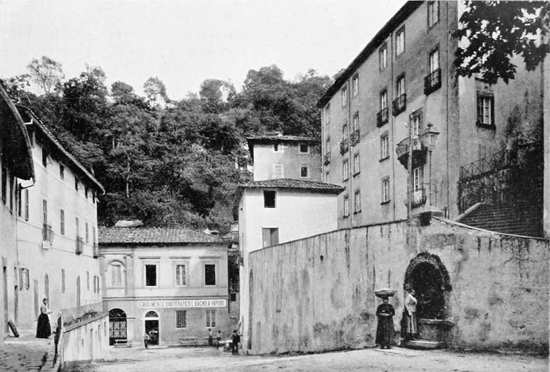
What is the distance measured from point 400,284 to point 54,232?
10.7 m

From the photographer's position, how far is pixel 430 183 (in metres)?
15.6

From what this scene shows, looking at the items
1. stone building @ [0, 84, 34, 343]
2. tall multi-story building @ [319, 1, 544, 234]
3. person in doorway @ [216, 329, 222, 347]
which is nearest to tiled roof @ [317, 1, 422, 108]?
tall multi-story building @ [319, 1, 544, 234]

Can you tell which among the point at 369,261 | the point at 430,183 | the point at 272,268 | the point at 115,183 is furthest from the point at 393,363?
the point at 115,183

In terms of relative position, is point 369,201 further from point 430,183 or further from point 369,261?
point 369,261

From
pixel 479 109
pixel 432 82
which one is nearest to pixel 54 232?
pixel 432 82

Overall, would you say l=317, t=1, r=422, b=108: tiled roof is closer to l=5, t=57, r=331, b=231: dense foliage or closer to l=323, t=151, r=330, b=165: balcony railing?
l=5, t=57, r=331, b=231: dense foliage

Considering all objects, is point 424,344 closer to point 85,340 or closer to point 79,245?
point 85,340

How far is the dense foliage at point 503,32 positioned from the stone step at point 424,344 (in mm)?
5375

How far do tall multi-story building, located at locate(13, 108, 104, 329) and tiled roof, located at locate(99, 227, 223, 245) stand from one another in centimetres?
243

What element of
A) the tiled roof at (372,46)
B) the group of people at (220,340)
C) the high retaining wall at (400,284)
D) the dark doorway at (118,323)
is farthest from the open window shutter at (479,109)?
the dark doorway at (118,323)

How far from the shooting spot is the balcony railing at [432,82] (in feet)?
49.5

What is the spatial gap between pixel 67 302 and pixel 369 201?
10.6 meters

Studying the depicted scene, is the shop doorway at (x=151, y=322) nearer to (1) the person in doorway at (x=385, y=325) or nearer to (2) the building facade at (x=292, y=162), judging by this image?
(2) the building facade at (x=292, y=162)

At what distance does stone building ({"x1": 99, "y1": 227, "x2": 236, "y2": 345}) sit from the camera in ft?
101
